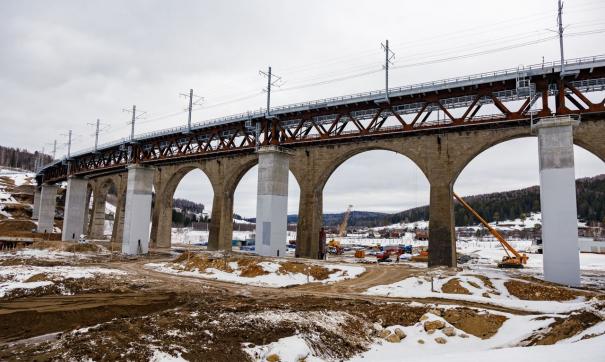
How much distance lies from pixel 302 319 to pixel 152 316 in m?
4.64

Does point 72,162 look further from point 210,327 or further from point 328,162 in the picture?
point 210,327

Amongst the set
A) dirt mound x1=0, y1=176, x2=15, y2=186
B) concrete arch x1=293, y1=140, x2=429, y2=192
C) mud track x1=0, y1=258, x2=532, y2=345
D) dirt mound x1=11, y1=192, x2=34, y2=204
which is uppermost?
dirt mound x1=0, y1=176, x2=15, y2=186

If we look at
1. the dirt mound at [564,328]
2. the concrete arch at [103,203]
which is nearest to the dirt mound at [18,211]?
the concrete arch at [103,203]

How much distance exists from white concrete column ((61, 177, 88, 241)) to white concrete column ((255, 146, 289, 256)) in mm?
33278

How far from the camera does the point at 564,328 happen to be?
10.6 meters

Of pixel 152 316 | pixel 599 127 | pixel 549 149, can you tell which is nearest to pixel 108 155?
pixel 152 316

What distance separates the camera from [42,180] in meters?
63.2

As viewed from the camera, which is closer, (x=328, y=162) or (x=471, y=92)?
(x=471, y=92)

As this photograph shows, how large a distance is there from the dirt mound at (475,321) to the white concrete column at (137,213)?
32.0 m

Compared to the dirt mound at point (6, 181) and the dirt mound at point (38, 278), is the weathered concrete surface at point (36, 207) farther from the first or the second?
the dirt mound at point (38, 278)

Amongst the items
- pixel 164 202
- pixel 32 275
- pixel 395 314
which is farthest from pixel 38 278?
pixel 164 202

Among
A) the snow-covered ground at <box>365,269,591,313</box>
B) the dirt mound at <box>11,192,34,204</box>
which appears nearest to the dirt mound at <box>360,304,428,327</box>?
the snow-covered ground at <box>365,269,591,313</box>

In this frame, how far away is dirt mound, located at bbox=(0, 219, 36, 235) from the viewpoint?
63906 millimetres

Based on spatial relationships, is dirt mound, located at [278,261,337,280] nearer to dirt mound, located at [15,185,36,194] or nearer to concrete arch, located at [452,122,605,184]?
concrete arch, located at [452,122,605,184]
